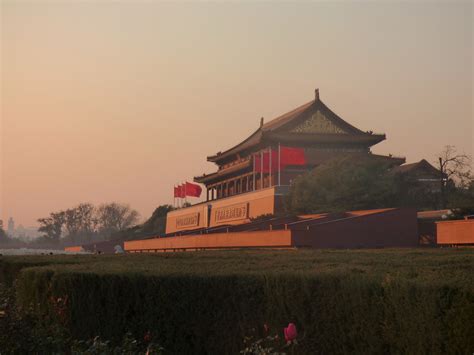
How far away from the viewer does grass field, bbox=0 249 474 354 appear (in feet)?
22.8

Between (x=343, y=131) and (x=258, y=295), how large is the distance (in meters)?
53.2

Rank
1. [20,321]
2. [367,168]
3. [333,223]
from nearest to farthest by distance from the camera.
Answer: [20,321]
[333,223]
[367,168]

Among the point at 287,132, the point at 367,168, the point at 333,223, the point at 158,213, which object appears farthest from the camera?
the point at 158,213

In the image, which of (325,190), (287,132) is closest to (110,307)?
(325,190)

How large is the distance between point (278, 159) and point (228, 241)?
19.4 m

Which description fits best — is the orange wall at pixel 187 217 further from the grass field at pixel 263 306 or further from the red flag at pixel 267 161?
the grass field at pixel 263 306

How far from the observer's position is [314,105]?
202 feet

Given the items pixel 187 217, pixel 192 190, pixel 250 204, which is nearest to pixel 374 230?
pixel 250 204

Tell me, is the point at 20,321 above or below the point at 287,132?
below

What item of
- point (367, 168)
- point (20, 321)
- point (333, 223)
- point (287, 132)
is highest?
point (287, 132)

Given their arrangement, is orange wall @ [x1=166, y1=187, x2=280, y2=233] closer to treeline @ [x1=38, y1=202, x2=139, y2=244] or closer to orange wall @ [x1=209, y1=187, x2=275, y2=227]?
orange wall @ [x1=209, y1=187, x2=275, y2=227]

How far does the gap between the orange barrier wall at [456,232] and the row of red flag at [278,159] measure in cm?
2346

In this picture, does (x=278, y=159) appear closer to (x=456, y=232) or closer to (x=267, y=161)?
(x=267, y=161)

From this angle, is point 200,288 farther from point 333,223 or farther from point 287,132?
point 287,132
